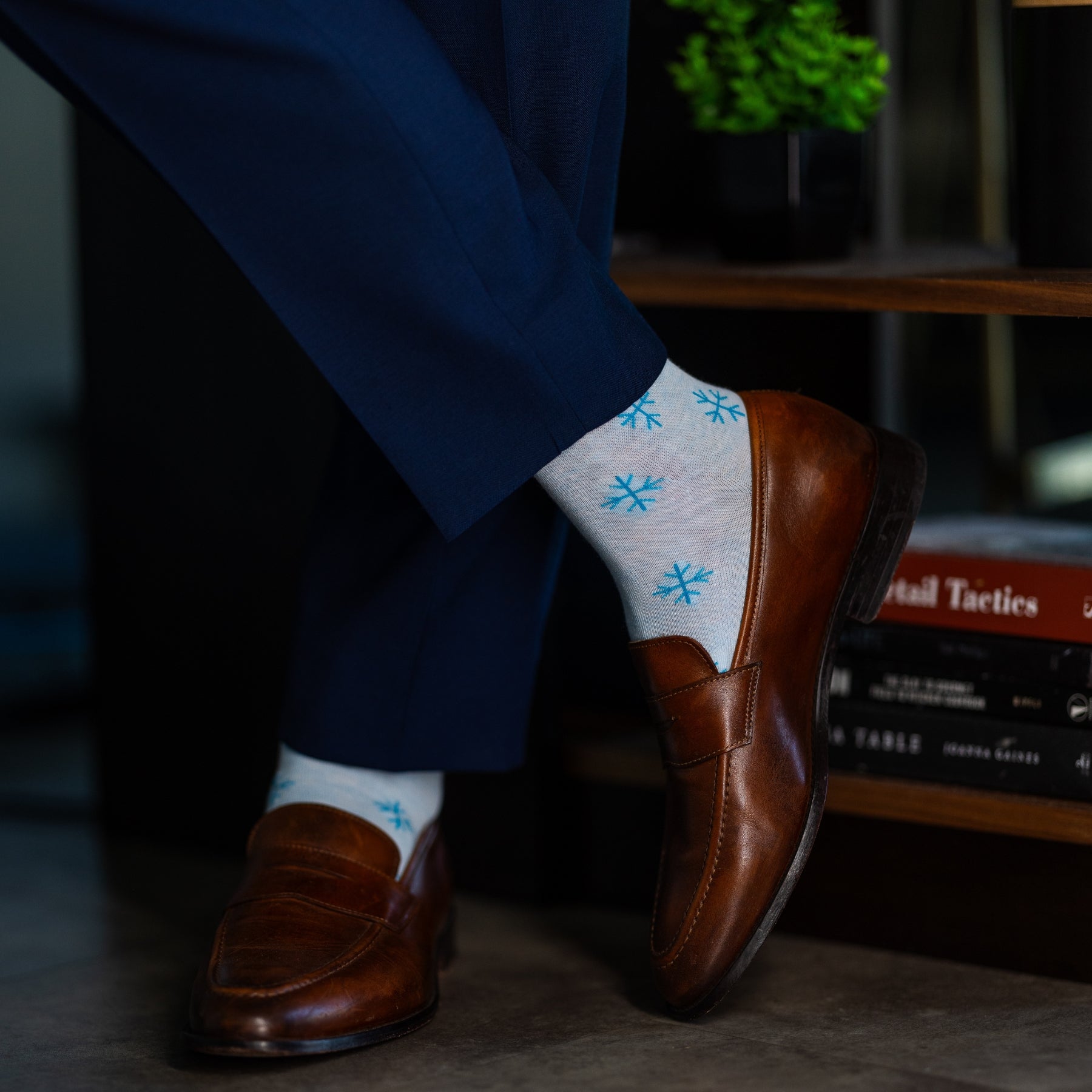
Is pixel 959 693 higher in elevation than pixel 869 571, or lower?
lower

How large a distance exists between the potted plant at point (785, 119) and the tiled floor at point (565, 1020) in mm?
529

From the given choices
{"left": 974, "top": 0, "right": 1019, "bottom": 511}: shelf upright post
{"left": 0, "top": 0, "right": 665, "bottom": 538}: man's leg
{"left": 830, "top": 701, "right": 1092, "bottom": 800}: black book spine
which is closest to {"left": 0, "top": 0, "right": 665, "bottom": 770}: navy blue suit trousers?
{"left": 0, "top": 0, "right": 665, "bottom": 538}: man's leg

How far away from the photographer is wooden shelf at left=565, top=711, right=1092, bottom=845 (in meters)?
1.02

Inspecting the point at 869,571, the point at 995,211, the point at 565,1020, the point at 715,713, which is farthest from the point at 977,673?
the point at 995,211

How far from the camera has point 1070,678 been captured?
1.04 m

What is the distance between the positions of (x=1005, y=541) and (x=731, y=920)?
40 cm

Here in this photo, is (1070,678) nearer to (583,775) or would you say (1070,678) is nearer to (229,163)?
(583,775)

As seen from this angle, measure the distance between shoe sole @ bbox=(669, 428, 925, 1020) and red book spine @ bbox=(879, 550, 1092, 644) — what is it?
4.2 inches

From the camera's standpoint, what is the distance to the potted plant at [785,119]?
1.16 meters

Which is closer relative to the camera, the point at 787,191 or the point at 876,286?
the point at 876,286

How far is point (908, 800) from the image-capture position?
3.54 ft

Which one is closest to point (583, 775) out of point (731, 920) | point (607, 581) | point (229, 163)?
point (607, 581)

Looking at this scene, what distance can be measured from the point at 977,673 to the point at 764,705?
8.8 inches

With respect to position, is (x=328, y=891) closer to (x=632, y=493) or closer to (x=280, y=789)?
(x=280, y=789)
